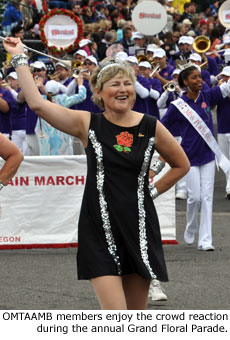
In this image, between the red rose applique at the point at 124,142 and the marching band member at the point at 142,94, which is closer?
the red rose applique at the point at 124,142

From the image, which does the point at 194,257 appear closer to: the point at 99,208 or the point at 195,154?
the point at 195,154

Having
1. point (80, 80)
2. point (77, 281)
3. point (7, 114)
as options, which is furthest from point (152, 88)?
point (77, 281)

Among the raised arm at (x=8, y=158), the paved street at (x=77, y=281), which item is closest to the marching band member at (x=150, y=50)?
the paved street at (x=77, y=281)

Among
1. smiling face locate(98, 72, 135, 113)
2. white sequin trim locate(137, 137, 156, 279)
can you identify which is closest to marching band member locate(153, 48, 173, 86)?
smiling face locate(98, 72, 135, 113)

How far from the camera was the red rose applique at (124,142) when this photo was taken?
189 inches

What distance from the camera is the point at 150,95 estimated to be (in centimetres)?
1455

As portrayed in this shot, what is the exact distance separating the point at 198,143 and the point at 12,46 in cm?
497

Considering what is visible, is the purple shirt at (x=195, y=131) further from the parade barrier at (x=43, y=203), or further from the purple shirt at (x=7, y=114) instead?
the purple shirt at (x=7, y=114)

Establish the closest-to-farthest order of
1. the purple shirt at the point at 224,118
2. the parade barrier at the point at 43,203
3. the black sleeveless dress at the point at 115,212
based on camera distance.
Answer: the black sleeveless dress at the point at 115,212
the parade barrier at the point at 43,203
the purple shirt at the point at 224,118

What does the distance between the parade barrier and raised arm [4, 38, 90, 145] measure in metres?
5.17

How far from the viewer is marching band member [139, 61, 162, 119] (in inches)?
573

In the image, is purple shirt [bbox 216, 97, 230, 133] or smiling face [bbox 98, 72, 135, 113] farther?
purple shirt [bbox 216, 97, 230, 133]

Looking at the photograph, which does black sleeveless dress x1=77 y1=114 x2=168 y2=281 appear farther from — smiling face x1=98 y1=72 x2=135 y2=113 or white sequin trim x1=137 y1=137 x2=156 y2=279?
smiling face x1=98 y1=72 x2=135 y2=113

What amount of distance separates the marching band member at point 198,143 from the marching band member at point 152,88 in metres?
4.80
